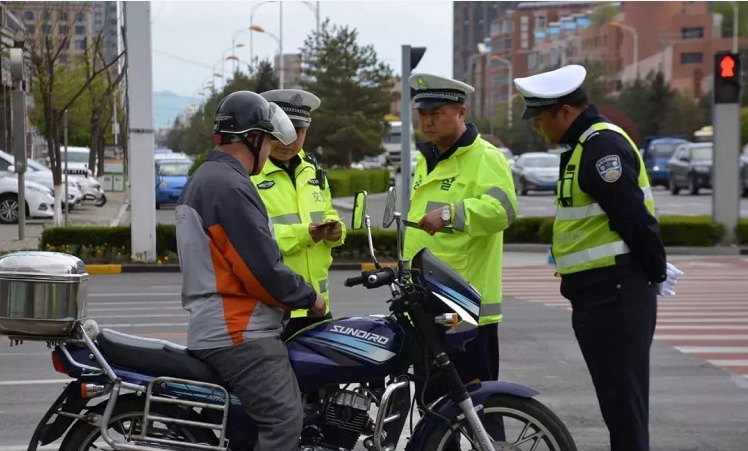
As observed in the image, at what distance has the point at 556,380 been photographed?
9.12m

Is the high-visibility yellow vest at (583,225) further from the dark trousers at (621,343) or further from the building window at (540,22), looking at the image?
the building window at (540,22)

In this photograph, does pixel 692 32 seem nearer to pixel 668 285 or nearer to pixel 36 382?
pixel 36 382

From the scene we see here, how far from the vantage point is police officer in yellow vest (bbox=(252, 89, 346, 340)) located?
5.71m

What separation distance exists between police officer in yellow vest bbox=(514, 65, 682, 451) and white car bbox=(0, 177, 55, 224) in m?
23.5

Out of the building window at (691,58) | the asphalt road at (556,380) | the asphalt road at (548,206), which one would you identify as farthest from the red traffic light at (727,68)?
the building window at (691,58)

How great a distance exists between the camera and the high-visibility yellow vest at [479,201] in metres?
5.56

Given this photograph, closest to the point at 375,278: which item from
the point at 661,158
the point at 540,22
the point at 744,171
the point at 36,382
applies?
the point at 36,382

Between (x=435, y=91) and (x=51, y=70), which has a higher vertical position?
(x=51, y=70)

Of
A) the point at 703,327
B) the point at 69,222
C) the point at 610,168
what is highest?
the point at 610,168

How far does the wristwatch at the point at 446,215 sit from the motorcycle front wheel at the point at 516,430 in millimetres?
860

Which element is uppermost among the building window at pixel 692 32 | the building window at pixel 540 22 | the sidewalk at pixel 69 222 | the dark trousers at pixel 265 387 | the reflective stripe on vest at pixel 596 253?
the building window at pixel 540 22

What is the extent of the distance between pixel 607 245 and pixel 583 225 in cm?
15

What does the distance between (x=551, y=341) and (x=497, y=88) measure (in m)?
155

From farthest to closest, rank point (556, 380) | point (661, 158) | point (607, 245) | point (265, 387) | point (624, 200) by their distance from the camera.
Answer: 1. point (661, 158)
2. point (556, 380)
3. point (607, 245)
4. point (624, 200)
5. point (265, 387)
